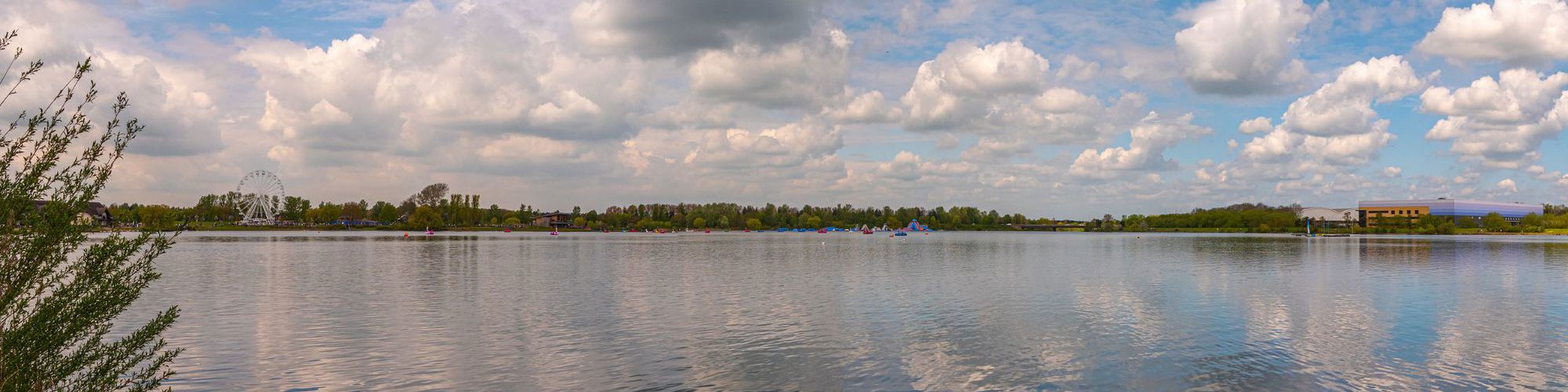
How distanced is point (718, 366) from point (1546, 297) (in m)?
47.5

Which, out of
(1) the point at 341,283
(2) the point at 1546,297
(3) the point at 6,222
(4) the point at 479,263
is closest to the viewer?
(3) the point at 6,222

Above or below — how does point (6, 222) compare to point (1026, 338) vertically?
above

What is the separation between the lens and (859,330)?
31328 millimetres

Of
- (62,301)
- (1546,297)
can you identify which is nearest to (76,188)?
(62,301)

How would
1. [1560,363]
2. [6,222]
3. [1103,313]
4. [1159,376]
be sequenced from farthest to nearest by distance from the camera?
1. [1103,313]
2. [1560,363]
3. [1159,376]
4. [6,222]

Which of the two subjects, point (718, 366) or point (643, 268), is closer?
point (718, 366)

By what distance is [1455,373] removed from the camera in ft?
75.2

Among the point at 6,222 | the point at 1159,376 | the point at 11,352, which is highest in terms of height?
the point at 6,222

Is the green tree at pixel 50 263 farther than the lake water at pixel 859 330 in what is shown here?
No

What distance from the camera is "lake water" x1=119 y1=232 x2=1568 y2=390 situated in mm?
22453

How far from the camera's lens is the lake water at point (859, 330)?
73.7 ft

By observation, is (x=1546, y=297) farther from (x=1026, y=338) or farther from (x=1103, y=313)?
(x=1026, y=338)

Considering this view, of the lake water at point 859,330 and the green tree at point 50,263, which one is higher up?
the green tree at point 50,263

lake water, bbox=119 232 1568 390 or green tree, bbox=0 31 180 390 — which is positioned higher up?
green tree, bbox=0 31 180 390
